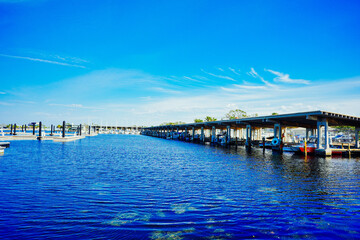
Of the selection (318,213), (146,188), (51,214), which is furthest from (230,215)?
(51,214)

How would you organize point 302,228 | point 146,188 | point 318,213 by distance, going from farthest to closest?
point 146,188, point 318,213, point 302,228

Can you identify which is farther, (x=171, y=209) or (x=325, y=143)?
(x=325, y=143)

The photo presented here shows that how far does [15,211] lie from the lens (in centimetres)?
1127

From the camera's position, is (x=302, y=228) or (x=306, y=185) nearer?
(x=302, y=228)

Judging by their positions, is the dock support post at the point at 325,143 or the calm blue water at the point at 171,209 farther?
the dock support post at the point at 325,143

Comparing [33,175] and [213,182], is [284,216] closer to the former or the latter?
[213,182]

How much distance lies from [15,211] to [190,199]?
29.2 feet

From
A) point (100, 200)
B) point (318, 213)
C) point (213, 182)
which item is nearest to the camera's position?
point (318, 213)

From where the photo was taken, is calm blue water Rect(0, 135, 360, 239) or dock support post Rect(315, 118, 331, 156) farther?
dock support post Rect(315, 118, 331, 156)

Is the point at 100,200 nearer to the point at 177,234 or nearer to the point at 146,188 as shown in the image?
the point at 146,188

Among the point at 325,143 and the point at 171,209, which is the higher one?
the point at 325,143

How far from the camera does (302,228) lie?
411 inches

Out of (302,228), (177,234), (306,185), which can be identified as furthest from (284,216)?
(306,185)

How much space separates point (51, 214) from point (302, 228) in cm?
1133
